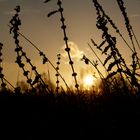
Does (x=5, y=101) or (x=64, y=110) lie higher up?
(x=5, y=101)

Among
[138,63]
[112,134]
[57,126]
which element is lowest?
[112,134]

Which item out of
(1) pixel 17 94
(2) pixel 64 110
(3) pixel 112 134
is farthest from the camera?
(1) pixel 17 94

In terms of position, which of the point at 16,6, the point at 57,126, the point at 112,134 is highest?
the point at 16,6

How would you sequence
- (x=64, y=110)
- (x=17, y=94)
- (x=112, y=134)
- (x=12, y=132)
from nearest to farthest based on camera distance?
(x=112, y=134) < (x=12, y=132) < (x=64, y=110) < (x=17, y=94)

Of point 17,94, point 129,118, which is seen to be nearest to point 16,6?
point 17,94

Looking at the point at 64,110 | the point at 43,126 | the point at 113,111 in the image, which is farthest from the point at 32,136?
the point at 113,111

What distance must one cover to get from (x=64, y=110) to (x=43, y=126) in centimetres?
45

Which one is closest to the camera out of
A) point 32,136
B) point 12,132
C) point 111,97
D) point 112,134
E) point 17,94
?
point 112,134

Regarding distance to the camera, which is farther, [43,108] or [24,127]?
[43,108]

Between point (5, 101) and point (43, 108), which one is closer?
point (43, 108)

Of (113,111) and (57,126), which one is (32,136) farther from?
(113,111)

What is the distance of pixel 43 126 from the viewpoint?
10.8 feet

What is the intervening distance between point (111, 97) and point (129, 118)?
2.76 ft

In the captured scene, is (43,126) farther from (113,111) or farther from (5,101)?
(5,101)
